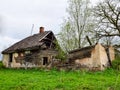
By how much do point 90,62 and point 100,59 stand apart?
107cm

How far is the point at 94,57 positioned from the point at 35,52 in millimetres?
10566

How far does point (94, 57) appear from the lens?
29.4 m

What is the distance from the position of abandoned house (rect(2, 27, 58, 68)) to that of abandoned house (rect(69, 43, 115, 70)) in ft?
18.8

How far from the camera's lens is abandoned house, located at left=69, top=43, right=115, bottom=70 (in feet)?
95.9

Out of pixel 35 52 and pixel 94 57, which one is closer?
pixel 94 57

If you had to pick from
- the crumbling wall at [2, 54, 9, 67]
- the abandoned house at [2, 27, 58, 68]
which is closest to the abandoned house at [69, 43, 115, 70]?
the abandoned house at [2, 27, 58, 68]

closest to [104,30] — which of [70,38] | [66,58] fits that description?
[70,38]

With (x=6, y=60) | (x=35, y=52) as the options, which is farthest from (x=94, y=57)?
(x=6, y=60)

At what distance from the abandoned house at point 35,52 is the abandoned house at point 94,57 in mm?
5722

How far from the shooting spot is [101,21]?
38.3 metres

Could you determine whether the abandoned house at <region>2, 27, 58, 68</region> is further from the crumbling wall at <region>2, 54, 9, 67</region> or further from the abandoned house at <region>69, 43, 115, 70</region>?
the abandoned house at <region>69, 43, 115, 70</region>

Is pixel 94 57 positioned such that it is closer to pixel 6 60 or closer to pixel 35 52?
pixel 35 52

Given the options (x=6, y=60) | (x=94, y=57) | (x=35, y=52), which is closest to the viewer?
(x=94, y=57)

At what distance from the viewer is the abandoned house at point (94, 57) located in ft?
95.9
